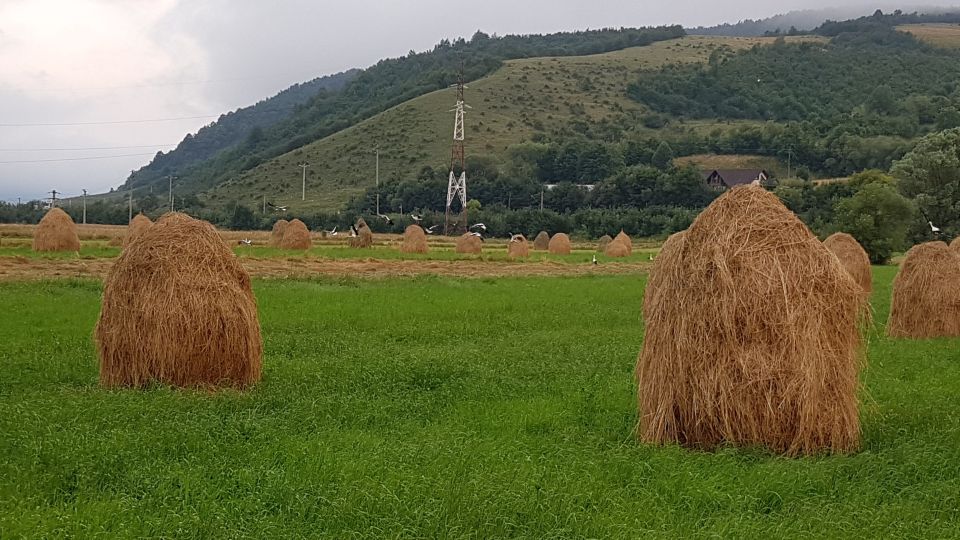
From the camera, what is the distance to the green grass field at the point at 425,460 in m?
7.50

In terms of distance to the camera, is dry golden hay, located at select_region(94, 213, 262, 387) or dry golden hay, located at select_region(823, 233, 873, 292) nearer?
dry golden hay, located at select_region(94, 213, 262, 387)

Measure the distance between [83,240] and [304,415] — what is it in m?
47.9

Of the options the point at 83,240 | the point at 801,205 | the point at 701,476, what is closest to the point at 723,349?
the point at 701,476

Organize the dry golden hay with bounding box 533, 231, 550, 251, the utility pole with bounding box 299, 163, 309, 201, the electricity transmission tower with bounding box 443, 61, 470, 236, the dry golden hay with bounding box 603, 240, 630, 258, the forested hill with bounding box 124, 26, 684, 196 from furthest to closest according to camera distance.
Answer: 1. the forested hill with bounding box 124, 26, 684, 196
2. the utility pole with bounding box 299, 163, 309, 201
3. the electricity transmission tower with bounding box 443, 61, 470, 236
4. the dry golden hay with bounding box 533, 231, 550, 251
5. the dry golden hay with bounding box 603, 240, 630, 258

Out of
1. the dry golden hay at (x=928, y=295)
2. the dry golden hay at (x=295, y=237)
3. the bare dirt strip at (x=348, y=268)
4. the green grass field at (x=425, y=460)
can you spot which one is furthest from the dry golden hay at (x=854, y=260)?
the dry golden hay at (x=295, y=237)

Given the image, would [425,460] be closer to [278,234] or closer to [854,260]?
[854,260]

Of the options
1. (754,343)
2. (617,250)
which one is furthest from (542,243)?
(754,343)

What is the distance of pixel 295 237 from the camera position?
165 ft

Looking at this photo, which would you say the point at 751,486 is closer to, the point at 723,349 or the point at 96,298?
the point at 723,349

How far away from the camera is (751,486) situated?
8.71 metres

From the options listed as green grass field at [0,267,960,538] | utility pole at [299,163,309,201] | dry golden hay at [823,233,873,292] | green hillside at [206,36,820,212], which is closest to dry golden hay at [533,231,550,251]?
dry golden hay at [823,233,873,292]

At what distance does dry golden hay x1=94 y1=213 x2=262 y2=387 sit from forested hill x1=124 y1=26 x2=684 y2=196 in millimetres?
103003

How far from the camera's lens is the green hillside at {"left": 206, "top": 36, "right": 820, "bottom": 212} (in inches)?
4353

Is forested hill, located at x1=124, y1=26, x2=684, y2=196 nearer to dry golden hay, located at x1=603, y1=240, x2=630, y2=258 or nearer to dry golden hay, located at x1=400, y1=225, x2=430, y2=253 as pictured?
dry golden hay, located at x1=603, y1=240, x2=630, y2=258
